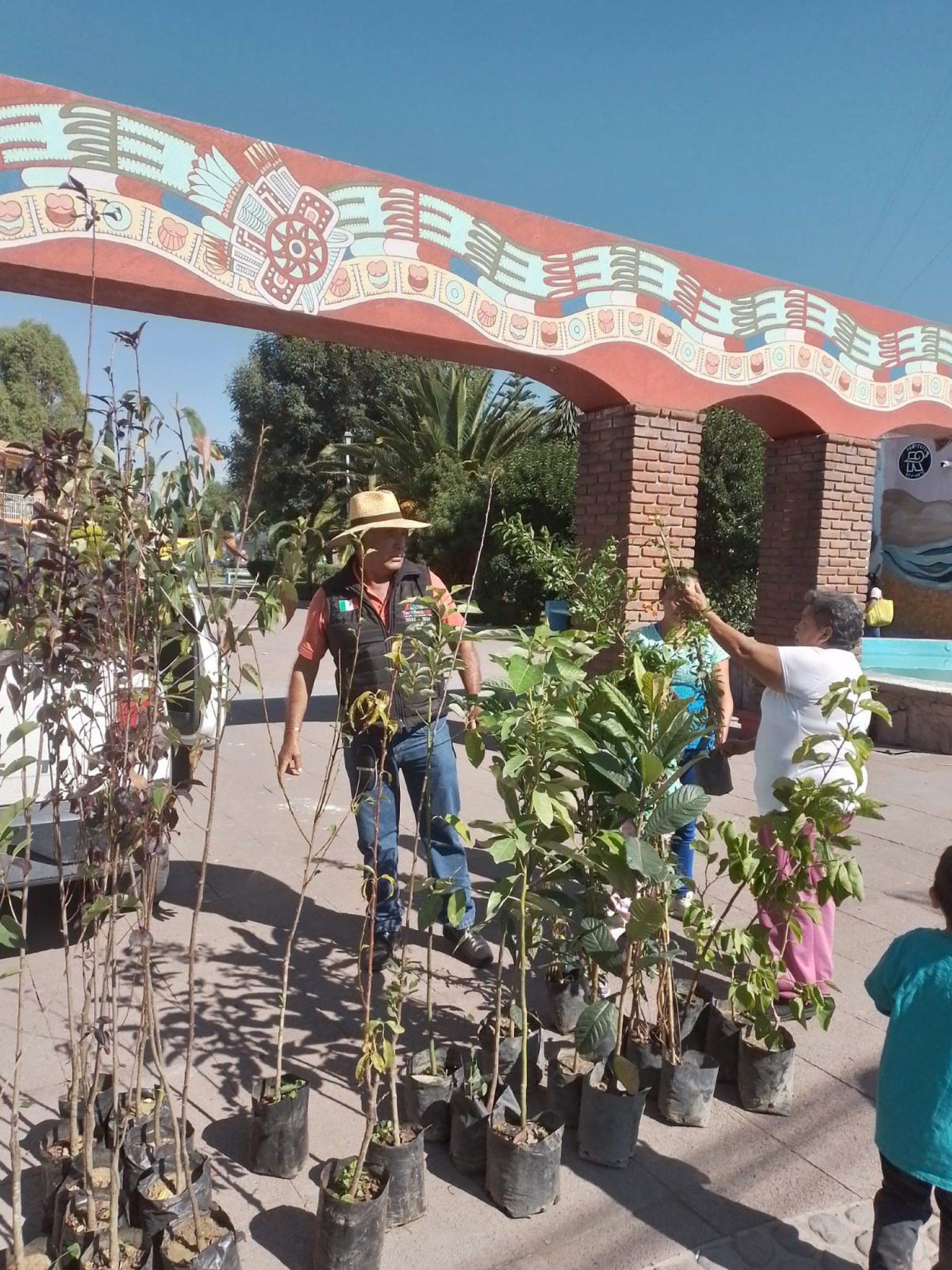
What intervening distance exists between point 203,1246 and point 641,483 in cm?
543

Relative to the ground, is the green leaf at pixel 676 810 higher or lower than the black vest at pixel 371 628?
lower

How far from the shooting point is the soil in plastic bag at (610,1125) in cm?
244

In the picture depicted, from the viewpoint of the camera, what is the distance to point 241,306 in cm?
532

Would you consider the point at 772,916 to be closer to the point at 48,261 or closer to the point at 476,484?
the point at 48,261

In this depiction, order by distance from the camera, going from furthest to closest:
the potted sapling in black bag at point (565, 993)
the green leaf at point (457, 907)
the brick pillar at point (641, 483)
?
the brick pillar at point (641, 483) → the potted sapling in black bag at point (565, 993) → the green leaf at point (457, 907)

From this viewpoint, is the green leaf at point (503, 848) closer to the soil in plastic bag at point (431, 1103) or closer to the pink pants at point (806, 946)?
the soil in plastic bag at point (431, 1103)

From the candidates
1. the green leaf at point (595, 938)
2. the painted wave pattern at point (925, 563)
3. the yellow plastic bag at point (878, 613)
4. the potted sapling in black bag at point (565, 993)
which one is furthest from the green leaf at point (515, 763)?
the painted wave pattern at point (925, 563)

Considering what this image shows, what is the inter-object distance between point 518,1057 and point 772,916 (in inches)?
39.0

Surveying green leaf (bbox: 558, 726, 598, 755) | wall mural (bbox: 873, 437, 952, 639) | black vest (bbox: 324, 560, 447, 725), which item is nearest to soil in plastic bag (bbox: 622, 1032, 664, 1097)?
green leaf (bbox: 558, 726, 598, 755)

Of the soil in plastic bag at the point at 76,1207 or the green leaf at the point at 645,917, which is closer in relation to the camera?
the soil in plastic bag at the point at 76,1207

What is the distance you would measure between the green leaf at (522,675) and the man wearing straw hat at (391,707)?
3.69ft

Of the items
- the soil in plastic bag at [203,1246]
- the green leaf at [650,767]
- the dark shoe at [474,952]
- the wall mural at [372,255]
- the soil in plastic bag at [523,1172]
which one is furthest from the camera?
the wall mural at [372,255]

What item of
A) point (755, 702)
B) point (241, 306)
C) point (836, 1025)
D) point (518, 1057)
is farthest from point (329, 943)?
point (755, 702)

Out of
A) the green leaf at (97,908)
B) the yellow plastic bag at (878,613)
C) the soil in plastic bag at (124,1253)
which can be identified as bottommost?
the soil in plastic bag at (124,1253)
